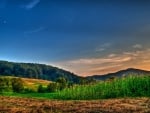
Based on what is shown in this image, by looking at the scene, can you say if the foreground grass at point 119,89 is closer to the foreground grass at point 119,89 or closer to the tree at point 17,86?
the foreground grass at point 119,89

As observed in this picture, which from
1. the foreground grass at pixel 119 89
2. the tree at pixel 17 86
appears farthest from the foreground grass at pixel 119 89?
the tree at pixel 17 86

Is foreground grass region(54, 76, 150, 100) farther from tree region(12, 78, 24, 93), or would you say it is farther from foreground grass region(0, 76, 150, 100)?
tree region(12, 78, 24, 93)

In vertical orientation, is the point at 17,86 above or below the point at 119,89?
above

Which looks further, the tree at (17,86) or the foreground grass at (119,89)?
the tree at (17,86)

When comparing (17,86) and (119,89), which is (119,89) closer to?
(119,89)

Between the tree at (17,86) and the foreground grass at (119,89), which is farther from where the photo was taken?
the tree at (17,86)

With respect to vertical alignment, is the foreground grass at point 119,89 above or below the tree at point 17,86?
below

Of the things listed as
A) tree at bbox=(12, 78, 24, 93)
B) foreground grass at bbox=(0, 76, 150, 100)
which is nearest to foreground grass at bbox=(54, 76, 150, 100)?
foreground grass at bbox=(0, 76, 150, 100)

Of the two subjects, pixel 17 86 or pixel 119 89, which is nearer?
pixel 119 89

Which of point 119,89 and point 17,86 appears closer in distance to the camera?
point 119,89

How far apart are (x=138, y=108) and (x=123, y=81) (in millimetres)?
24449

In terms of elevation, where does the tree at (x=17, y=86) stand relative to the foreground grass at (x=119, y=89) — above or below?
above

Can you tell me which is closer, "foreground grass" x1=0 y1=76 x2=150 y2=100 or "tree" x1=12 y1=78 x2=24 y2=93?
"foreground grass" x1=0 y1=76 x2=150 y2=100

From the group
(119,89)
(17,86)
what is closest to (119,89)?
(119,89)
